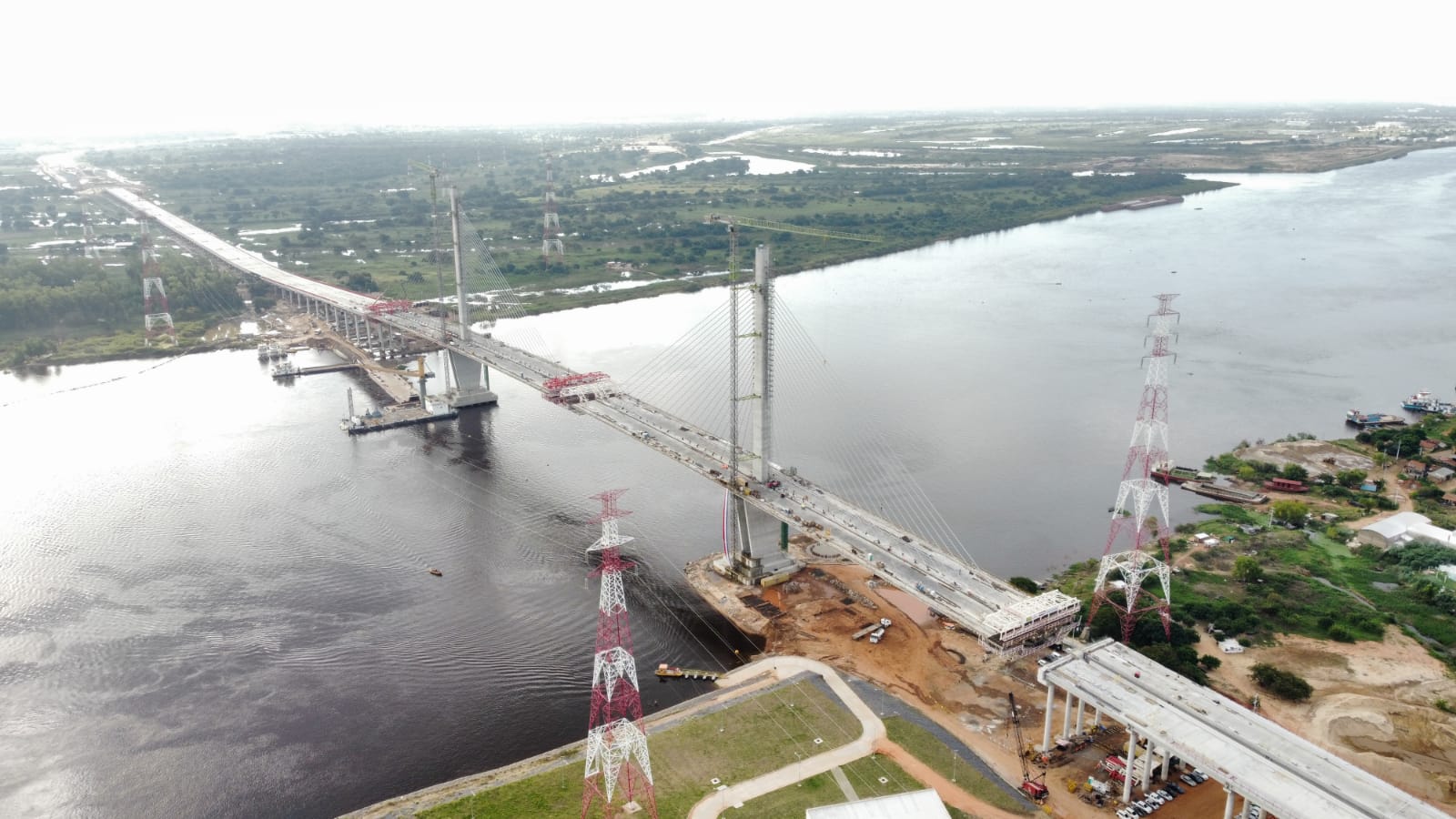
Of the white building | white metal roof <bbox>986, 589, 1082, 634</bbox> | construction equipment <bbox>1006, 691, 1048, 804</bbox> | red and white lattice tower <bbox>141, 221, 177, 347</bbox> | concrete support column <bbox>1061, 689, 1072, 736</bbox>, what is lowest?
construction equipment <bbox>1006, 691, 1048, 804</bbox>

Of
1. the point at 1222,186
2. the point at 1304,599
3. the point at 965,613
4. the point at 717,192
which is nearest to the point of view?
the point at 965,613

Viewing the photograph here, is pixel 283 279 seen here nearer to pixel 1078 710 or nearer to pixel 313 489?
pixel 313 489

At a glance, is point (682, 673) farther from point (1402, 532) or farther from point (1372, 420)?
point (1372, 420)

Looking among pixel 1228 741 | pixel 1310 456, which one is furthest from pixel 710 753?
pixel 1310 456

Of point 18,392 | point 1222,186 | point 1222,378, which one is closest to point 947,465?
point 1222,378

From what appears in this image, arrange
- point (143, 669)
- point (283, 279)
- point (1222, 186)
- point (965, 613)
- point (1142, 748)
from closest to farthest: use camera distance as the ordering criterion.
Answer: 1. point (1142, 748)
2. point (965, 613)
3. point (143, 669)
4. point (283, 279)
5. point (1222, 186)

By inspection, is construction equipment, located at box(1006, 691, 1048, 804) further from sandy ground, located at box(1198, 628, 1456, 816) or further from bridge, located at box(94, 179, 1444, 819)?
sandy ground, located at box(1198, 628, 1456, 816)

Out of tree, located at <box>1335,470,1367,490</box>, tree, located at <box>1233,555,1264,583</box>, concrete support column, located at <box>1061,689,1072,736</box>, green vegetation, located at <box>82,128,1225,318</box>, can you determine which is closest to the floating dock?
concrete support column, located at <box>1061,689,1072,736</box>

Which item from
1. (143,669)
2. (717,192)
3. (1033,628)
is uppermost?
(717,192)
